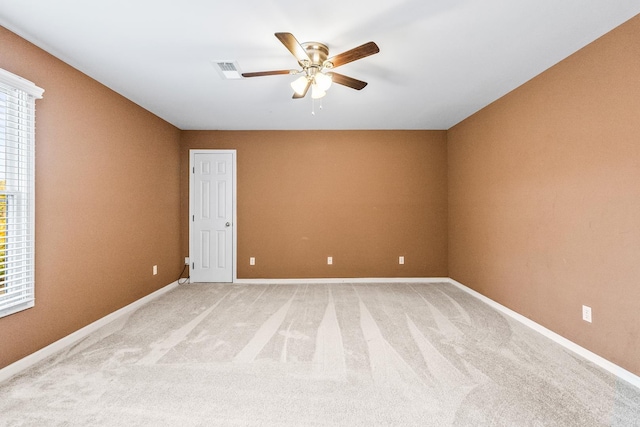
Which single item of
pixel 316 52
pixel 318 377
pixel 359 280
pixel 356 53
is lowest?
pixel 318 377

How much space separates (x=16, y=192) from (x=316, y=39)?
8.44 ft

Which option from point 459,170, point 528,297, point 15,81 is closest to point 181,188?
point 15,81

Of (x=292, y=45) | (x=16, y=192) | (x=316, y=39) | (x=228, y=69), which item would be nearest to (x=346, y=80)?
(x=316, y=39)

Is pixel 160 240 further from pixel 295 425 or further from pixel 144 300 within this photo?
pixel 295 425

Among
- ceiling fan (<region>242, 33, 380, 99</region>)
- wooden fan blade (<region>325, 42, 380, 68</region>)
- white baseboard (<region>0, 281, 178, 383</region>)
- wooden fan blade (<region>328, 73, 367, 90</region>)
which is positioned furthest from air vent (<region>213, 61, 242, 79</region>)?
white baseboard (<region>0, 281, 178, 383</region>)

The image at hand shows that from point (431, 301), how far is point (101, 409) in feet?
11.4

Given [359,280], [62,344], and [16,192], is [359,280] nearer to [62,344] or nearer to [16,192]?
[62,344]

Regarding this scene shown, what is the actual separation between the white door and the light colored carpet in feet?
5.14

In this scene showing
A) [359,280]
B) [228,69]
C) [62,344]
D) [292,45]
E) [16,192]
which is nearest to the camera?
[292,45]

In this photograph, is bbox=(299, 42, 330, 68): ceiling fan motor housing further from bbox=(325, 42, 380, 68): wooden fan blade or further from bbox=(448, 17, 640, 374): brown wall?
bbox=(448, 17, 640, 374): brown wall

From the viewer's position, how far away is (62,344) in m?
2.60

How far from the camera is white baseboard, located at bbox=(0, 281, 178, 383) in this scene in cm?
216

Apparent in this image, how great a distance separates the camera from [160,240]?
4.35 m

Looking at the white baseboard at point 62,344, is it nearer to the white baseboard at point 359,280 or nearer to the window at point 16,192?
the window at point 16,192
